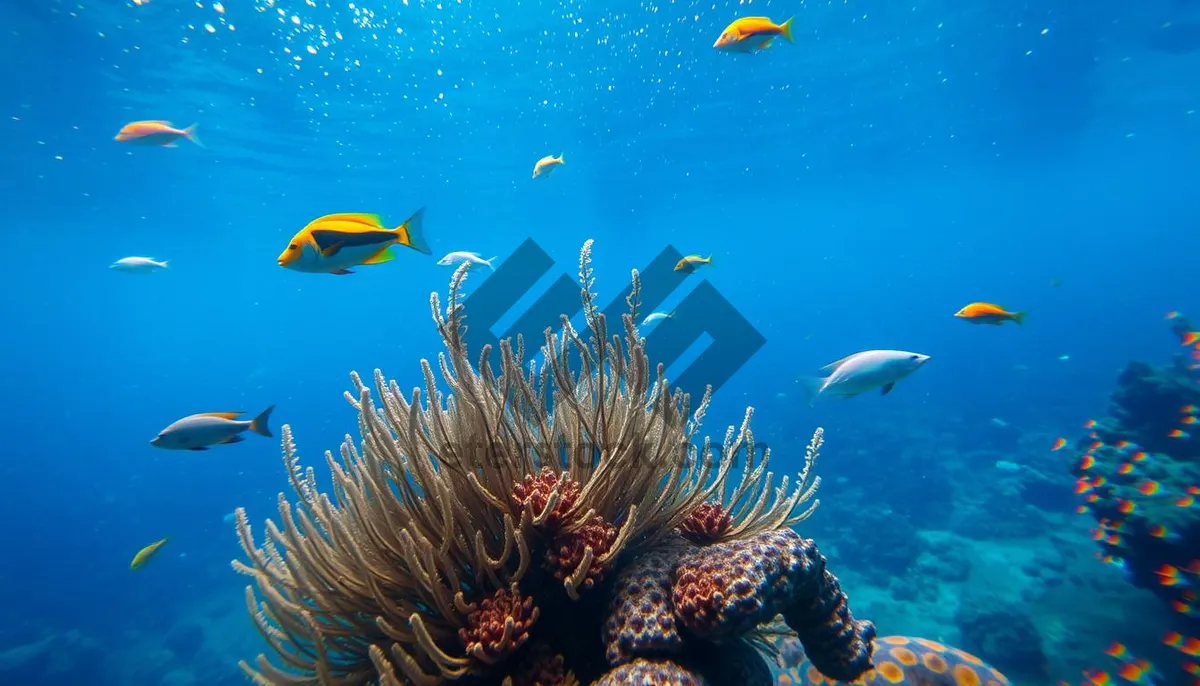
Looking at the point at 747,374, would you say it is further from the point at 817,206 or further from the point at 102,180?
the point at 102,180

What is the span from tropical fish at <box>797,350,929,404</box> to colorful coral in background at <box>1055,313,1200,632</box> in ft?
20.5

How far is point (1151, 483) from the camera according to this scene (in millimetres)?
7879

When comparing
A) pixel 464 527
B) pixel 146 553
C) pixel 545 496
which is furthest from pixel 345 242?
pixel 146 553

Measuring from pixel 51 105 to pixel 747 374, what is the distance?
39665 millimetres

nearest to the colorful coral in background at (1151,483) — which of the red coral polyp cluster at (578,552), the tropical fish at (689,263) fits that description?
the tropical fish at (689,263)

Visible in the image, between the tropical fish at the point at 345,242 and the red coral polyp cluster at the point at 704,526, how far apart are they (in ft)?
6.84

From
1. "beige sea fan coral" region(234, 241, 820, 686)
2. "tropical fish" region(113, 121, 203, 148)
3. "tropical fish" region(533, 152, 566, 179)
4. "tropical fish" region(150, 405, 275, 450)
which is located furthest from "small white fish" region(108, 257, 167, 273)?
"beige sea fan coral" region(234, 241, 820, 686)

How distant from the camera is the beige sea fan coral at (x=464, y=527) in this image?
6.63ft

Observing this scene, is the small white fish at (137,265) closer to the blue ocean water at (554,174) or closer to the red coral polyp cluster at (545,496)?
the blue ocean water at (554,174)

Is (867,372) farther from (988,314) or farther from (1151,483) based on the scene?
(1151,483)

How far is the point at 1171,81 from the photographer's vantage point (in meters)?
23.5

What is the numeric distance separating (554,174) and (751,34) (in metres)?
24.5

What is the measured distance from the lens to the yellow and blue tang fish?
3.91 metres

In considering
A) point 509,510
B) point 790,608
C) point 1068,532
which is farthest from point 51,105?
point 1068,532
